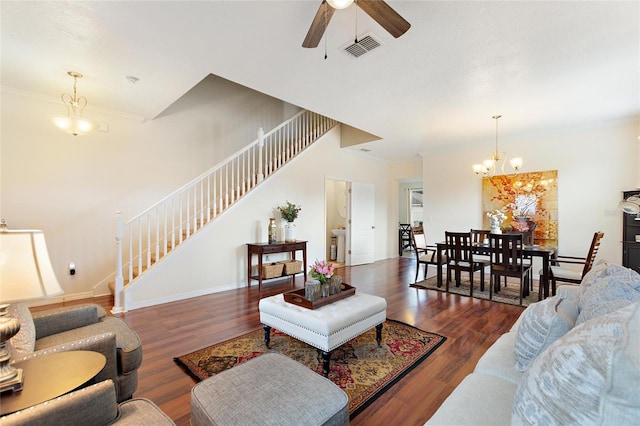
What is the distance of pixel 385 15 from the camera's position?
1.96 metres

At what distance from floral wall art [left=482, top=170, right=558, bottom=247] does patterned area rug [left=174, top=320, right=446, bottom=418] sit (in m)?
3.61

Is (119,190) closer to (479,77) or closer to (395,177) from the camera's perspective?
(479,77)

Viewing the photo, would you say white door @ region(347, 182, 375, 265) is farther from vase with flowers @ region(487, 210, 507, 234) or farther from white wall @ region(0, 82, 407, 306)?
vase with flowers @ region(487, 210, 507, 234)

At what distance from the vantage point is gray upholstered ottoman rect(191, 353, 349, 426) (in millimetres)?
1225

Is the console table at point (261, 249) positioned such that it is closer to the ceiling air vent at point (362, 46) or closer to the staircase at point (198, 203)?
the staircase at point (198, 203)

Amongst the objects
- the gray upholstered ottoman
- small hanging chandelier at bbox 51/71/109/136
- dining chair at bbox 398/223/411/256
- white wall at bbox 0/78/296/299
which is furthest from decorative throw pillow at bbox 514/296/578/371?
dining chair at bbox 398/223/411/256

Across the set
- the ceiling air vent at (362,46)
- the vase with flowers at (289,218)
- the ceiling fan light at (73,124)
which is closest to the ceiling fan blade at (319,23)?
the ceiling air vent at (362,46)

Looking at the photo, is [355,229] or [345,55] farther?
[355,229]

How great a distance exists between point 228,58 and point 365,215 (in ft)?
17.0

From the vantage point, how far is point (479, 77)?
3.44 meters

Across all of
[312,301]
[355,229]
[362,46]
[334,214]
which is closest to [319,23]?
[362,46]

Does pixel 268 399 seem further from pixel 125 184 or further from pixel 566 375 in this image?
pixel 125 184

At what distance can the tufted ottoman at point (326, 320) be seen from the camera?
2.20 metres

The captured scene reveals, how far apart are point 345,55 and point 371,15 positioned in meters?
1.08
